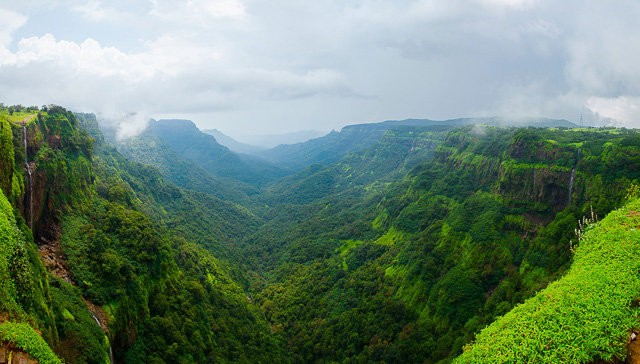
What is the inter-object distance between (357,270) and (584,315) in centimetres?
8059

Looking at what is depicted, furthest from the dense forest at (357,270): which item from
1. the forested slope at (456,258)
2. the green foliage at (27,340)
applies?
the forested slope at (456,258)

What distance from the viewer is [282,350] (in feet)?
232

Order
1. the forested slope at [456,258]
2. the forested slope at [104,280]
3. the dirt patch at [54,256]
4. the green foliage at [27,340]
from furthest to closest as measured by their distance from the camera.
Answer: the forested slope at [456,258] → the dirt patch at [54,256] → the forested slope at [104,280] → the green foliage at [27,340]

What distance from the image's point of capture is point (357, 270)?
92750 mm

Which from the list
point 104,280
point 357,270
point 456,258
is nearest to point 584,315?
point 104,280

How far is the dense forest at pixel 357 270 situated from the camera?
54.7ft

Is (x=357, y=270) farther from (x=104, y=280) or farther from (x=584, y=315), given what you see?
(x=584, y=315)

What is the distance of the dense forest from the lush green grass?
79 mm

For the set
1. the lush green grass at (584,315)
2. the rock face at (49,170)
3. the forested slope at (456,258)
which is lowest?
the forested slope at (456,258)

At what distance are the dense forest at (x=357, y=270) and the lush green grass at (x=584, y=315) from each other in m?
0.08

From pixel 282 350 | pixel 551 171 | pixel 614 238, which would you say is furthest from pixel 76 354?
pixel 551 171

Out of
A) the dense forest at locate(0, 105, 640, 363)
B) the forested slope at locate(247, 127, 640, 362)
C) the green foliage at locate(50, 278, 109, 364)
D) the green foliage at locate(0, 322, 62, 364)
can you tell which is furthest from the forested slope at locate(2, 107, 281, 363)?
the forested slope at locate(247, 127, 640, 362)

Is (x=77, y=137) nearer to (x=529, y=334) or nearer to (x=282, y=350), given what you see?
(x=282, y=350)

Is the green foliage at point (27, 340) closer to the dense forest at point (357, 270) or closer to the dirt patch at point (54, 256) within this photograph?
the dense forest at point (357, 270)
